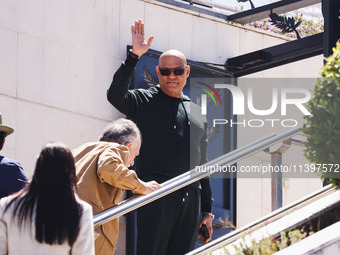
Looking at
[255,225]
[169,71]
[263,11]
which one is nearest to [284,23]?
[263,11]

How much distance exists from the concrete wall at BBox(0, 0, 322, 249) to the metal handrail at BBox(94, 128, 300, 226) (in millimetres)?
3232

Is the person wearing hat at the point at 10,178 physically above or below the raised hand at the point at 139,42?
below

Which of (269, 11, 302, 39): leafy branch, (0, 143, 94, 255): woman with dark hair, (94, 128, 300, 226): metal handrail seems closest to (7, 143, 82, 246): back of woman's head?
(0, 143, 94, 255): woman with dark hair

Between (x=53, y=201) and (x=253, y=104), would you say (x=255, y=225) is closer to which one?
(x=53, y=201)

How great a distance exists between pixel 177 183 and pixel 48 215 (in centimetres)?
179

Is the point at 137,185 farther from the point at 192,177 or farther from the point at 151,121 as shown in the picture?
the point at 151,121

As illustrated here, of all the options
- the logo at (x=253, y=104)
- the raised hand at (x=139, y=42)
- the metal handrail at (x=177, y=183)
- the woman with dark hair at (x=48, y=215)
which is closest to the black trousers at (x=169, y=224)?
the metal handrail at (x=177, y=183)

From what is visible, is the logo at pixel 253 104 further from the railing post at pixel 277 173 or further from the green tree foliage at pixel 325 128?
the green tree foliage at pixel 325 128

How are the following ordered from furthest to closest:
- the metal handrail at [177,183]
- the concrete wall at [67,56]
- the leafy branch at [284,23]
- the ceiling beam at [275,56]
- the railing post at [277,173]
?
the leafy branch at [284,23] → the ceiling beam at [275,56] → the concrete wall at [67,56] → the railing post at [277,173] → the metal handrail at [177,183]

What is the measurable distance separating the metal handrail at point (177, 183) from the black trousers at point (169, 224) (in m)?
0.41

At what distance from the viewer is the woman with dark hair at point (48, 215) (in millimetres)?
5934

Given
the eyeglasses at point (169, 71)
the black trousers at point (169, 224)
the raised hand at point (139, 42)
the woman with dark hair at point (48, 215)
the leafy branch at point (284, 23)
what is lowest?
the black trousers at point (169, 224)

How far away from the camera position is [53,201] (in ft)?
19.5

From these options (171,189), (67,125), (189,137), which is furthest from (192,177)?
(67,125)
